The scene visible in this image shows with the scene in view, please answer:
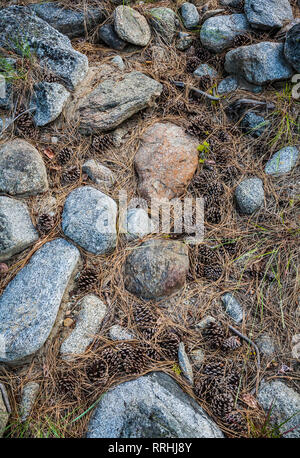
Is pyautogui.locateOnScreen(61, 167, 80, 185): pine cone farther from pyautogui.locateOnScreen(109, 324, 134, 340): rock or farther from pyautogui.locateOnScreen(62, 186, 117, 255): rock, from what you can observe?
pyautogui.locateOnScreen(109, 324, 134, 340): rock

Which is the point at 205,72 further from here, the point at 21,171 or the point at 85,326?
the point at 85,326

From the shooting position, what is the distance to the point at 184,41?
321 cm

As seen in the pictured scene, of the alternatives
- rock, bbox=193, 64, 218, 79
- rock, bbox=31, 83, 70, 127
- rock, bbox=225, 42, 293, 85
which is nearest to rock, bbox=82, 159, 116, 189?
rock, bbox=31, 83, 70, 127

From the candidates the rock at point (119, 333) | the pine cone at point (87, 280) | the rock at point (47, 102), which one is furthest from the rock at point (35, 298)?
the rock at point (47, 102)

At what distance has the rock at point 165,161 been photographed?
262 cm

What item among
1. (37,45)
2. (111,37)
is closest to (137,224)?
(37,45)

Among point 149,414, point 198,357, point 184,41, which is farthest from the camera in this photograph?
point 184,41

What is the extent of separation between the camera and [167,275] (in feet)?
7.36

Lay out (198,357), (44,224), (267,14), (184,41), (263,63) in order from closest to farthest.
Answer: (198,357), (44,224), (263,63), (267,14), (184,41)

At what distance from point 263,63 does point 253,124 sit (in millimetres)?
544

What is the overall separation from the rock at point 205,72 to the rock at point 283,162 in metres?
1.06

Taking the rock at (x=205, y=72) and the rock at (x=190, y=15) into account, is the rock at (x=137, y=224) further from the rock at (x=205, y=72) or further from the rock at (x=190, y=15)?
the rock at (x=190, y=15)

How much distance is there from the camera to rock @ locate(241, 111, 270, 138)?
9.09 feet

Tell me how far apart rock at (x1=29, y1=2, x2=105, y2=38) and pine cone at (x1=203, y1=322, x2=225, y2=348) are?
3.04 meters
